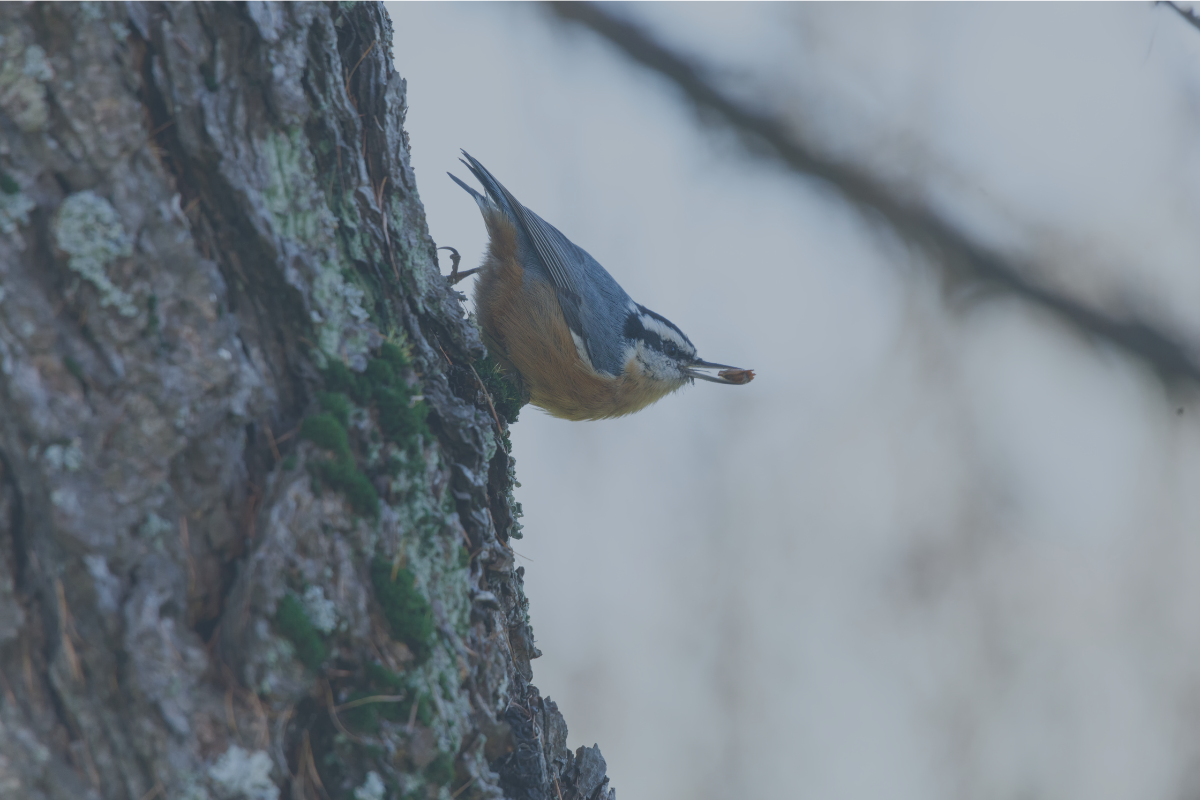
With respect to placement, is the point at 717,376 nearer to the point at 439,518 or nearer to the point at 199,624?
the point at 439,518

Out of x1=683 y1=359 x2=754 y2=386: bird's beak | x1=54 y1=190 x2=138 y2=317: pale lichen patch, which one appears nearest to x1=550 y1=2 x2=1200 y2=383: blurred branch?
x1=683 y1=359 x2=754 y2=386: bird's beak

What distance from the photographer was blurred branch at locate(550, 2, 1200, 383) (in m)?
4.07

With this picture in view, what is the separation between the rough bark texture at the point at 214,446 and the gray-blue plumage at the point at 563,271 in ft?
5.74

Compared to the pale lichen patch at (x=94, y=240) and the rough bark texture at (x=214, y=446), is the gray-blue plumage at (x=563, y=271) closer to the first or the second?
the rough bark texture at (x=214, y=446)

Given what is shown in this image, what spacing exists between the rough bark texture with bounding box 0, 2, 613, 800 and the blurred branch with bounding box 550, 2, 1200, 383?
2.62 m

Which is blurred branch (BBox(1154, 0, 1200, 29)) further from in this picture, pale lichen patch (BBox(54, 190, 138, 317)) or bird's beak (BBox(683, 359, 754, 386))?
pale lichen patch (BBox(54, 190, 138, 317))

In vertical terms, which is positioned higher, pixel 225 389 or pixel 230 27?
pixel 230 27

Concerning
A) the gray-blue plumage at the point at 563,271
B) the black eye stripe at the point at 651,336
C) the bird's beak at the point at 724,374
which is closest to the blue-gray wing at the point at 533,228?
the gray-blue plumage at the point at 563,271

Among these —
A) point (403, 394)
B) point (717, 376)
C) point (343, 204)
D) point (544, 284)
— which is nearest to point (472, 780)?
point (403, 394)

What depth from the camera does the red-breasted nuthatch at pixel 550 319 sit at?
3447 mm

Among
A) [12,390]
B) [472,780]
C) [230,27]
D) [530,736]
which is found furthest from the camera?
[530,736]

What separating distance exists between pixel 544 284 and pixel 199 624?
238 cm

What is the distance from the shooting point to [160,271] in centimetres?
137

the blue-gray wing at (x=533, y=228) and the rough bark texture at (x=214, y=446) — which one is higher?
the blue-gray wing at (x=533, y=228)
